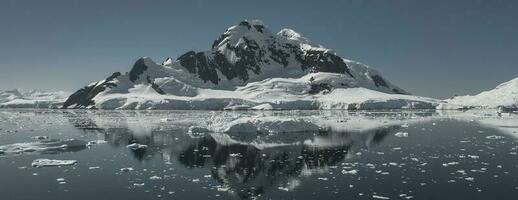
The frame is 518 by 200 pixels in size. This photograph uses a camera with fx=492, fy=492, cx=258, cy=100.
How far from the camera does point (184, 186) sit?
2406cm

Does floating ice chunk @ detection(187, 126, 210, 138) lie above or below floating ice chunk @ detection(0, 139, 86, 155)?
above

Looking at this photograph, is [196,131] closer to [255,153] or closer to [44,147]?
[255,153]

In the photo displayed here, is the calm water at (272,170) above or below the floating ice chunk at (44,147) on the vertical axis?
below

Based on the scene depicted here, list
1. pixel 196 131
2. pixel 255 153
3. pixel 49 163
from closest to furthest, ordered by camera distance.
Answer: pixel 49 163
pixel 255 153
pixel 196 131

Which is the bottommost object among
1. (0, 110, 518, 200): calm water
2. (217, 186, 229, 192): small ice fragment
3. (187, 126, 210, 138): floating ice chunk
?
→ (217, 186, 229, 192): small ice fragment

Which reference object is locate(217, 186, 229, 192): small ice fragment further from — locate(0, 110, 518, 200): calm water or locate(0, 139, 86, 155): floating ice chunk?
locate(0, 139, 86, 155): floating ice chunk

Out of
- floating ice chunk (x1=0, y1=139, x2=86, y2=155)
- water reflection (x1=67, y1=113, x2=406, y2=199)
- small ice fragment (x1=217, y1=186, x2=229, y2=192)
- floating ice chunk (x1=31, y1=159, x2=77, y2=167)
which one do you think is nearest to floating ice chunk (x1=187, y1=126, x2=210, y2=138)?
water reflection (x1=67, y1=113, x2=406, y2=199)

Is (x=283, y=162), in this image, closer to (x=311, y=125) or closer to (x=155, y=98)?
(x=311, y=125)

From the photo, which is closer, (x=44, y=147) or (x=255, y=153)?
(x=255, y=153)

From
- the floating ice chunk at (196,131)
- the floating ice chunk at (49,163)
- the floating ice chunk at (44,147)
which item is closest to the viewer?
the floating ice chunk at (49,163)

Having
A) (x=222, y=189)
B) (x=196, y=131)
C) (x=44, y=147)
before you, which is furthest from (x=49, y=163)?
(x=196, y=131)

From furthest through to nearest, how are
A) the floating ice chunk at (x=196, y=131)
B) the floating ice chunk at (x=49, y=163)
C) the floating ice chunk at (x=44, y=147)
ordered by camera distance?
the floating ice chunk at (x=196, y=131)
the floating ice chunk at (x=44, y=147)
the floating ice chunk at (x=49, y=163)

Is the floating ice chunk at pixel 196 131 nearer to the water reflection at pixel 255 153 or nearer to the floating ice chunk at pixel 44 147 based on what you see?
the water reflection at pixel 255 153

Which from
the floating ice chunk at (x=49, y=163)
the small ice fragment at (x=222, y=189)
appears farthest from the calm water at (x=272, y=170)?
the floating ice chunk at (x=49, y=163)
